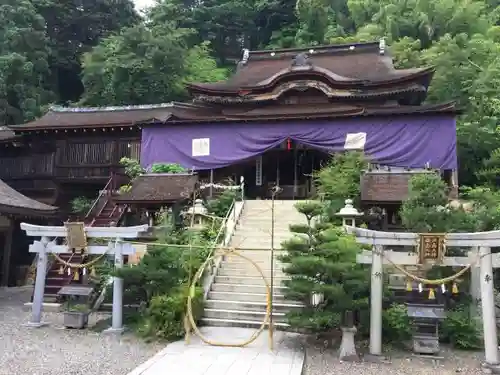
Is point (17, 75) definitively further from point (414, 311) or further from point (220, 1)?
point (414, 311)

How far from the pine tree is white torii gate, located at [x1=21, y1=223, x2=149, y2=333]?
3258mm

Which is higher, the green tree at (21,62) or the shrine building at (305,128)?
the green tree at (21,62)

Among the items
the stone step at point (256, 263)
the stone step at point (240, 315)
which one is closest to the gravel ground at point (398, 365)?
the stone step at point (240, 315)

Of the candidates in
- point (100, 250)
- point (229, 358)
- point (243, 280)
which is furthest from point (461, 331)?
point (100, 250)

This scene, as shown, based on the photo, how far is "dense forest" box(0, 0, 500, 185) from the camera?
67.5 ft

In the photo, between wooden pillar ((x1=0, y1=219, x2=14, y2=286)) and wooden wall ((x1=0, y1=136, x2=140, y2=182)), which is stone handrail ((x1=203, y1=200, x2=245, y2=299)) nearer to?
wooden wall ((x1=0, y1=136, x2=140, y2=182))

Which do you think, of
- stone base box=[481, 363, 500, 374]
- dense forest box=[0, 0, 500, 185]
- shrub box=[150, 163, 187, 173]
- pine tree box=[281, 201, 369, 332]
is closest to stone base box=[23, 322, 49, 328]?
pine tree box=[281, 201, 369, 332]

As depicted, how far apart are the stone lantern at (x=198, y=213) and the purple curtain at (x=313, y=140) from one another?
4200 mm

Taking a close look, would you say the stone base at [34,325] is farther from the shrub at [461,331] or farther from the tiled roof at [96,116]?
the tiled roof at [96,116]

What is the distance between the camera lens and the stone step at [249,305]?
909 centimetres

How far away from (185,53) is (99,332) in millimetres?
22000

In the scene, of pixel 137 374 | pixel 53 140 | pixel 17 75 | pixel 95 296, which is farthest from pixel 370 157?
pixel 17 75

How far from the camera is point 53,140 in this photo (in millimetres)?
19828

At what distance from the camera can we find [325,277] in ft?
25.2
